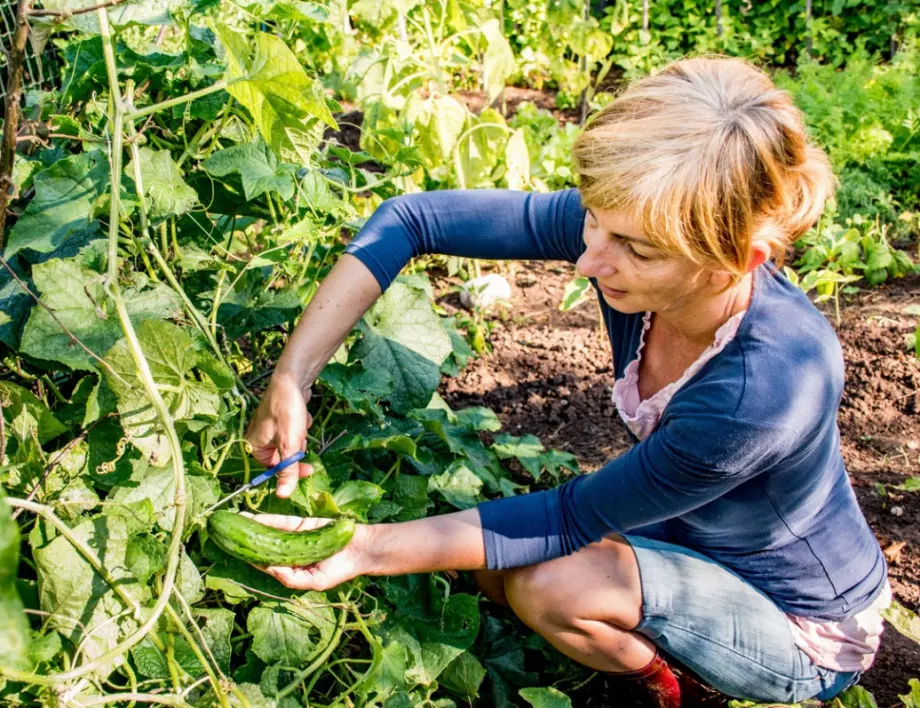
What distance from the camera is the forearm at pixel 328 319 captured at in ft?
6.12

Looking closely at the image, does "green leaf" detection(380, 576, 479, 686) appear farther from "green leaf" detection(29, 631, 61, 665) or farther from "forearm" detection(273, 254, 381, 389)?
"green leaf" detection(29, 631, 61, 665)

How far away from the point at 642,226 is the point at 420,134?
6.68 feet

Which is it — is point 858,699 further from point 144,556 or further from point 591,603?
point 144,556

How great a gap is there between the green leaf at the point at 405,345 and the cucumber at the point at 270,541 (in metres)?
0.47

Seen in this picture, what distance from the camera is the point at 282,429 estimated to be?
1766 mm

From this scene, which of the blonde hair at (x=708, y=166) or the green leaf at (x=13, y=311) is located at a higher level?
the blonde hair at (x=708, y=166)

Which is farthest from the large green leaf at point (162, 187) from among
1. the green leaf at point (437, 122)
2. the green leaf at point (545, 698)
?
the green leaf at point (437, 122)

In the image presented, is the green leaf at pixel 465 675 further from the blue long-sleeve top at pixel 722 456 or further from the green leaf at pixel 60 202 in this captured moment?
the green leaf at pixel 60 202

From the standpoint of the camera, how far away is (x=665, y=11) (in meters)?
6.16

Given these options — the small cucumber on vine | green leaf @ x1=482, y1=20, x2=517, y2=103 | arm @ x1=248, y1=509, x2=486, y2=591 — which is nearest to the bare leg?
arm @ x1=248, y1=509, x2=486, y2=591

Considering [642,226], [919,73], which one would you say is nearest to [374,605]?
[642,226]

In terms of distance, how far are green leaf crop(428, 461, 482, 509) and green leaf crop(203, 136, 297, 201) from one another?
0.78 meters

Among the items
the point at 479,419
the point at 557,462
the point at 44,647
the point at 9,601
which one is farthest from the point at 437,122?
the point at 9,601

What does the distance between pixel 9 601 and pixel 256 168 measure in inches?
50.0
